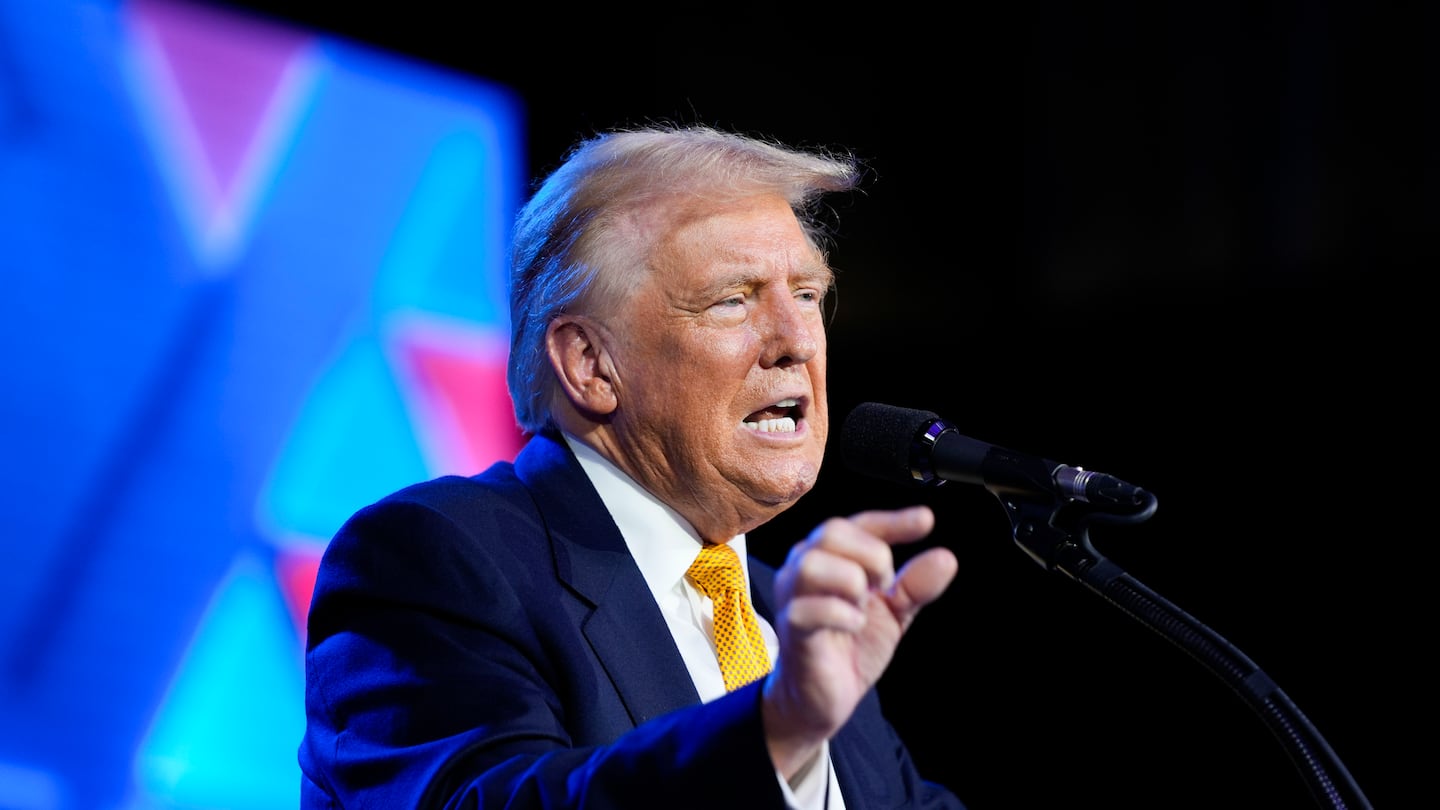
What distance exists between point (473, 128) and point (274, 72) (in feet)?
1.92

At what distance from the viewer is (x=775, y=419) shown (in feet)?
6.35

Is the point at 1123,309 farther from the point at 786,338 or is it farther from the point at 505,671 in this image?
the point at 505,671

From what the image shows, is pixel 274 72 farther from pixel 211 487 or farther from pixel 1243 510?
pixel 1243 510

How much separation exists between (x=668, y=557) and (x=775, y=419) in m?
0.27

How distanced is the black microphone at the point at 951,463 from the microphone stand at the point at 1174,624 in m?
0.02

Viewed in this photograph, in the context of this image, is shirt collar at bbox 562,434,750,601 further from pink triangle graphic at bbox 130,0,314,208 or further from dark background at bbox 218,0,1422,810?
dark background at bbox 218,0,1422,810

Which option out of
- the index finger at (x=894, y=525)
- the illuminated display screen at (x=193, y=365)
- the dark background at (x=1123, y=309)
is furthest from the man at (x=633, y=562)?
the dark background at (x=1123, y=309)

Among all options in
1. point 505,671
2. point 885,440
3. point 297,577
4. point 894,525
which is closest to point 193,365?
point 297,577

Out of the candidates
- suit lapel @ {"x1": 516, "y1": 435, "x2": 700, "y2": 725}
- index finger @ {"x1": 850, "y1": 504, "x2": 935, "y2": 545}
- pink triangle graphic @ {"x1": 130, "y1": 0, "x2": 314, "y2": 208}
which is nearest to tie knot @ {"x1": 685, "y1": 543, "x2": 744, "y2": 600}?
suit lapel @ {"x1": 516, "y1": 435, "x2": 700, "y2": 725}

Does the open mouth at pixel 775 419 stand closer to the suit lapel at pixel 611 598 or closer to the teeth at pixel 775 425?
the teeth at pixel 775 425

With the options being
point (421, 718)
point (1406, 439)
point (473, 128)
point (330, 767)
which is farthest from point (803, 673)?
point (473, 128)

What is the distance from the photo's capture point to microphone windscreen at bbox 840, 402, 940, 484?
1521mm

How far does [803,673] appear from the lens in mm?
1078

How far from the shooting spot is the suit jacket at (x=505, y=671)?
117 centimetres
